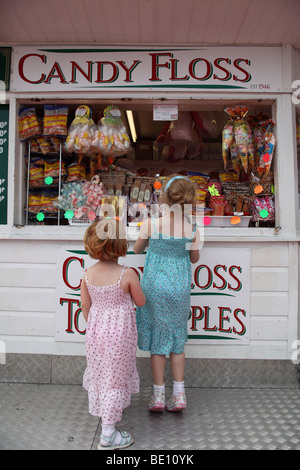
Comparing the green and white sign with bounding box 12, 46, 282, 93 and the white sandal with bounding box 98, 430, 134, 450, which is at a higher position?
the green and white sign with bounding box 12, 46, 282, 93

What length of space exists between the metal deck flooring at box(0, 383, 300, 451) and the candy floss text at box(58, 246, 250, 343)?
446 mm

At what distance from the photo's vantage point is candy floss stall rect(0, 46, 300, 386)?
310 cm

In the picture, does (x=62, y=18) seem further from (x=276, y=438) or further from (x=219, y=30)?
(x=276, y=438)

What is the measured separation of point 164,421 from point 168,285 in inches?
35.3

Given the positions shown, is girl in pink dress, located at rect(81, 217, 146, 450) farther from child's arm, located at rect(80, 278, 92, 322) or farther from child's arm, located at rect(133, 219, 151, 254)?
child's arm, located at rect(133, 219, 151, 254)

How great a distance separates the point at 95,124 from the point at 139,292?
67.2 inches

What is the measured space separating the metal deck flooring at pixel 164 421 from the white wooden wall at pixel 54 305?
0.30 m

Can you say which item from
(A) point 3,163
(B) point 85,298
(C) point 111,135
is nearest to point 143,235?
(B) point 85,298

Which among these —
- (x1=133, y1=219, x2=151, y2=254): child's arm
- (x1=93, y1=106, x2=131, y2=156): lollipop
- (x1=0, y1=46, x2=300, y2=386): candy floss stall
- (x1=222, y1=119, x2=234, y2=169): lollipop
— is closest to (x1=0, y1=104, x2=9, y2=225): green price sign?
(x1=0, y1=46, x2=300, y2=386): candy floss stall

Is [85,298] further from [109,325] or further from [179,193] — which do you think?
[179,193]

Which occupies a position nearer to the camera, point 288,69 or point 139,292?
point 139,292

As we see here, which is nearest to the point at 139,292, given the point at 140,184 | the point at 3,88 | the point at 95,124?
the point at 140,184

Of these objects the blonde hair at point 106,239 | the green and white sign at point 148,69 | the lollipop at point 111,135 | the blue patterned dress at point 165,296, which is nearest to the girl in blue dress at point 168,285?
the blue patterned dress at point 165,296

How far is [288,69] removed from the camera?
313 centimetres
